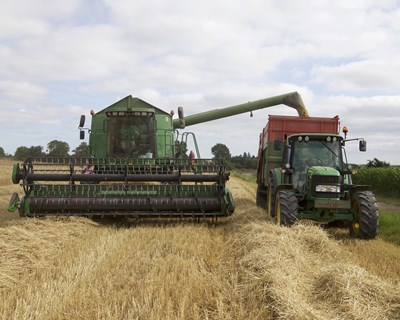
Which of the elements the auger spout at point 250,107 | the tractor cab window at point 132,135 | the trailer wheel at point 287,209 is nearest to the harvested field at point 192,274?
the trailer wheel at point 287,209

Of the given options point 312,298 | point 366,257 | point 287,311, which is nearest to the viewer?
point 287,311

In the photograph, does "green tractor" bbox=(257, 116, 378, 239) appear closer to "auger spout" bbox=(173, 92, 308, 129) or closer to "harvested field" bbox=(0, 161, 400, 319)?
"harvested field" bbox=(0, 161, 400, 319)

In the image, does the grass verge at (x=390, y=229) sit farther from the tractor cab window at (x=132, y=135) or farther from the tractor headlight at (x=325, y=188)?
the tractor cab window at (x=132, y=135)

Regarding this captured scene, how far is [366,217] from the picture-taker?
691cm

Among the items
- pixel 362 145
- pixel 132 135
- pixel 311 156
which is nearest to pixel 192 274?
pixel 311 156

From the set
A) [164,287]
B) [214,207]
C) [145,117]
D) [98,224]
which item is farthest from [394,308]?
[145,117]

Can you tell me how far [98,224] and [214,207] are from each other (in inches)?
77.0

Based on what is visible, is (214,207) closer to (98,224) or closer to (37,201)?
(98,224)

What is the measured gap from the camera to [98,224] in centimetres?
750

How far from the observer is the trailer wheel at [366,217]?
688cm

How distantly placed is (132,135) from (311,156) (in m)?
4.22

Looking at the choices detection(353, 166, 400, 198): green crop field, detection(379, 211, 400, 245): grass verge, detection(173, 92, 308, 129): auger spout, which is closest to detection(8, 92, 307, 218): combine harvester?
detection(379, 211, 400, 245): grass verge

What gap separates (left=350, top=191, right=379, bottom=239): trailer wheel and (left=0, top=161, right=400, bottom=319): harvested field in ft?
0.62

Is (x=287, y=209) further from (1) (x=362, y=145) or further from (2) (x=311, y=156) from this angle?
(1) (x=362, y=145)
